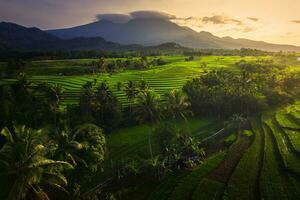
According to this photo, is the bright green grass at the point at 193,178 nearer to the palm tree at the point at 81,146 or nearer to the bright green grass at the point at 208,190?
the bright green grass at the point at 208,190

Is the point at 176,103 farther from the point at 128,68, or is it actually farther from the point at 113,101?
the point at 128,68

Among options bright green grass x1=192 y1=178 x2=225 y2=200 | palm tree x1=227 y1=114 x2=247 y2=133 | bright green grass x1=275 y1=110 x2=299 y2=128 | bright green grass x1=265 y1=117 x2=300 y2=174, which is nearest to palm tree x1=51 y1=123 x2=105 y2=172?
bright green grass x1=192 y1=178 x2=225 y2=200

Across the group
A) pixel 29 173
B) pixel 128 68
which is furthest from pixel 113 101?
pixel 128 68

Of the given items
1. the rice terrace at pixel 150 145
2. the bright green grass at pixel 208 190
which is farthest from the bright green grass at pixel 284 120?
the bright green grass at pixel 208 190

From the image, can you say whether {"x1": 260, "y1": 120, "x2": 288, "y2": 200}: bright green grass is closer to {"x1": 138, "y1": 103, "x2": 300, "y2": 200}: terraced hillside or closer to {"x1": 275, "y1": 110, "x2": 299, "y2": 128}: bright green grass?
{"x1": 138, "y1": 103, "x2": 300, "y2": 200}: terraced hillside

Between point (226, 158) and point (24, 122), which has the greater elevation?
point (24, 122)

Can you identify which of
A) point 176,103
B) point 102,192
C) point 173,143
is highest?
point 176,103
